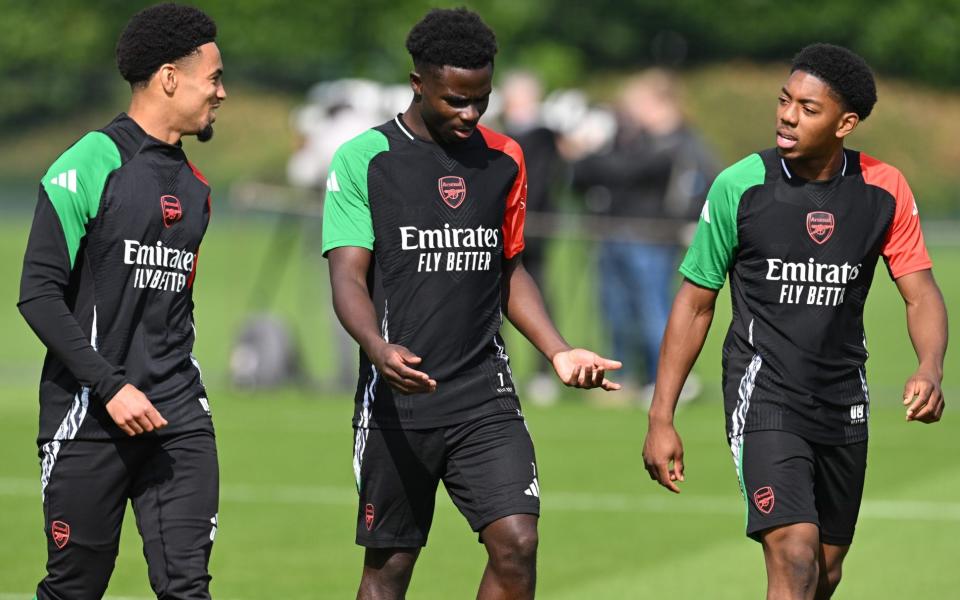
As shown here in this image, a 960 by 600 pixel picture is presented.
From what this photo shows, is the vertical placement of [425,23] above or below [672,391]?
above

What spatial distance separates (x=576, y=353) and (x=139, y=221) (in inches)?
59.6

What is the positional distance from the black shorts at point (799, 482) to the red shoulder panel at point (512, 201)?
1.09 m

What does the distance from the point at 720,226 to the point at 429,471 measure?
1350 mm

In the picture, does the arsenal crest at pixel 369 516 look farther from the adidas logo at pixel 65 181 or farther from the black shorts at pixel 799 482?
the adidas logo at pixel 65 181

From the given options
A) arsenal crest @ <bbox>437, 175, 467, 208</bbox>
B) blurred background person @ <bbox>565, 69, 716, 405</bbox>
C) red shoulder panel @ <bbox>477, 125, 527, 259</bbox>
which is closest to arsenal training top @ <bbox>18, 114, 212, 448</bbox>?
arsenal crest @ <bbox>437, 175, 467, 208</bbox>

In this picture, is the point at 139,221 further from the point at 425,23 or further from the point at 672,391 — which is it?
the point at 672,391

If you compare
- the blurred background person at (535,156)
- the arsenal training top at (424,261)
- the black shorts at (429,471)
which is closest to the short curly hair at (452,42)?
the arsenal training top at (424,261)

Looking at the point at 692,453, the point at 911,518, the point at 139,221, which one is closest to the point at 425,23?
the point at 139,221

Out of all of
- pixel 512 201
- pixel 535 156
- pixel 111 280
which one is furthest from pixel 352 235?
pixel 535 156

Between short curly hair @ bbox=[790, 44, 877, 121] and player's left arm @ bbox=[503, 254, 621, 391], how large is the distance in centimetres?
124

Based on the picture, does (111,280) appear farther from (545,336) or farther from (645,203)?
(645,203)

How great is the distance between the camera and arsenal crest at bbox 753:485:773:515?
6004 millimetres

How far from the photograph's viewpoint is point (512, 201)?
6312 mm

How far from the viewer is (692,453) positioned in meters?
12.7
